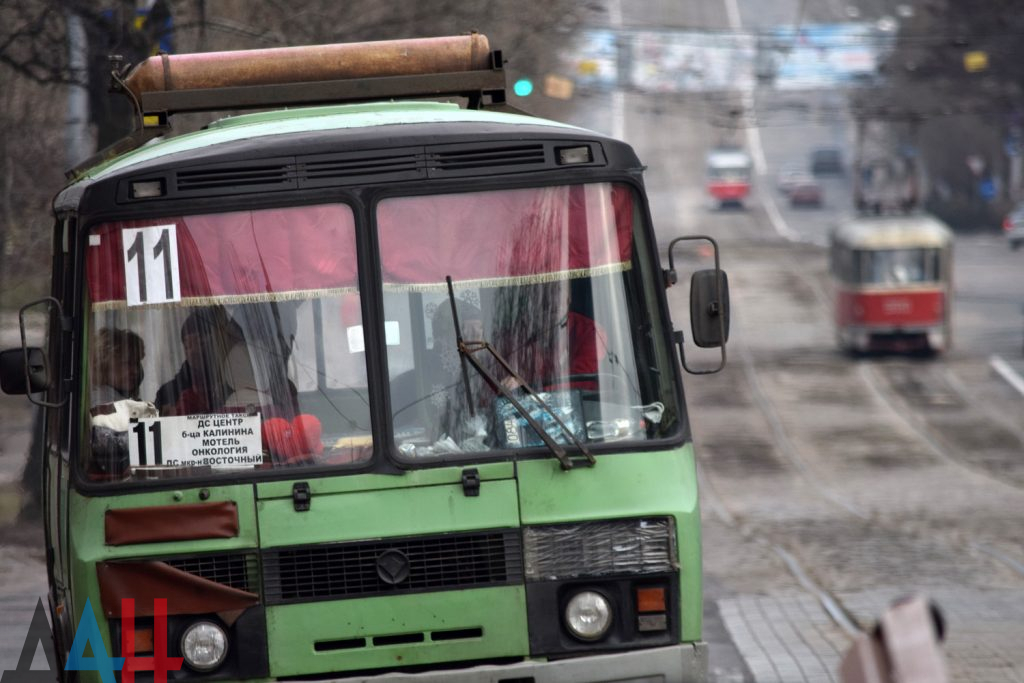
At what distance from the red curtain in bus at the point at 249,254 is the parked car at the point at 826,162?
276ft

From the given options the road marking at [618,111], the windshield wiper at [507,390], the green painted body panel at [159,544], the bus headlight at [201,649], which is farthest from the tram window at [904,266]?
the road marking at [618,111]

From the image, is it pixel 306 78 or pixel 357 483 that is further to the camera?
pixel 306 78

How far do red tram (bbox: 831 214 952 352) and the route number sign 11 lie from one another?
111 feet

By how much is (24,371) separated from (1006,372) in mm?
33778

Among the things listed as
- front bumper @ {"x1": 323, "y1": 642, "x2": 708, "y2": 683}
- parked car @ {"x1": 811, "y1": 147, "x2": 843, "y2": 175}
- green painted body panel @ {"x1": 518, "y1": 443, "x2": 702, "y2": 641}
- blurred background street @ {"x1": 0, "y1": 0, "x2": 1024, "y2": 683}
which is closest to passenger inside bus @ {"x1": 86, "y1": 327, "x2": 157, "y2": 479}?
front bumper @ {"x1": 323, "y1": 642, "x2": 708, "y2": 683}

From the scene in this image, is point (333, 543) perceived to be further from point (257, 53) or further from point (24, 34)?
point (24, 34)

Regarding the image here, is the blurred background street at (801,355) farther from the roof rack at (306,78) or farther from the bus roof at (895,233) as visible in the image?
the roof rack at (306,78)

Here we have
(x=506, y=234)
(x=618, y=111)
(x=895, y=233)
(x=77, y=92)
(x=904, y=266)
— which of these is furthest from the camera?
(x=618, y=111)

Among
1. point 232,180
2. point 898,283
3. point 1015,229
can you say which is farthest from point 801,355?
point 232,180

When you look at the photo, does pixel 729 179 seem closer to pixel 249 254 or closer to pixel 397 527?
pixel 249 254

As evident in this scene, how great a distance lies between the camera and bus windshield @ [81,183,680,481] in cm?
598

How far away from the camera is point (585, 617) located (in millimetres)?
5898

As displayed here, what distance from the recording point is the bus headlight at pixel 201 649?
584 centimetres

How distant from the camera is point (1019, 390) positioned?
35.2m
